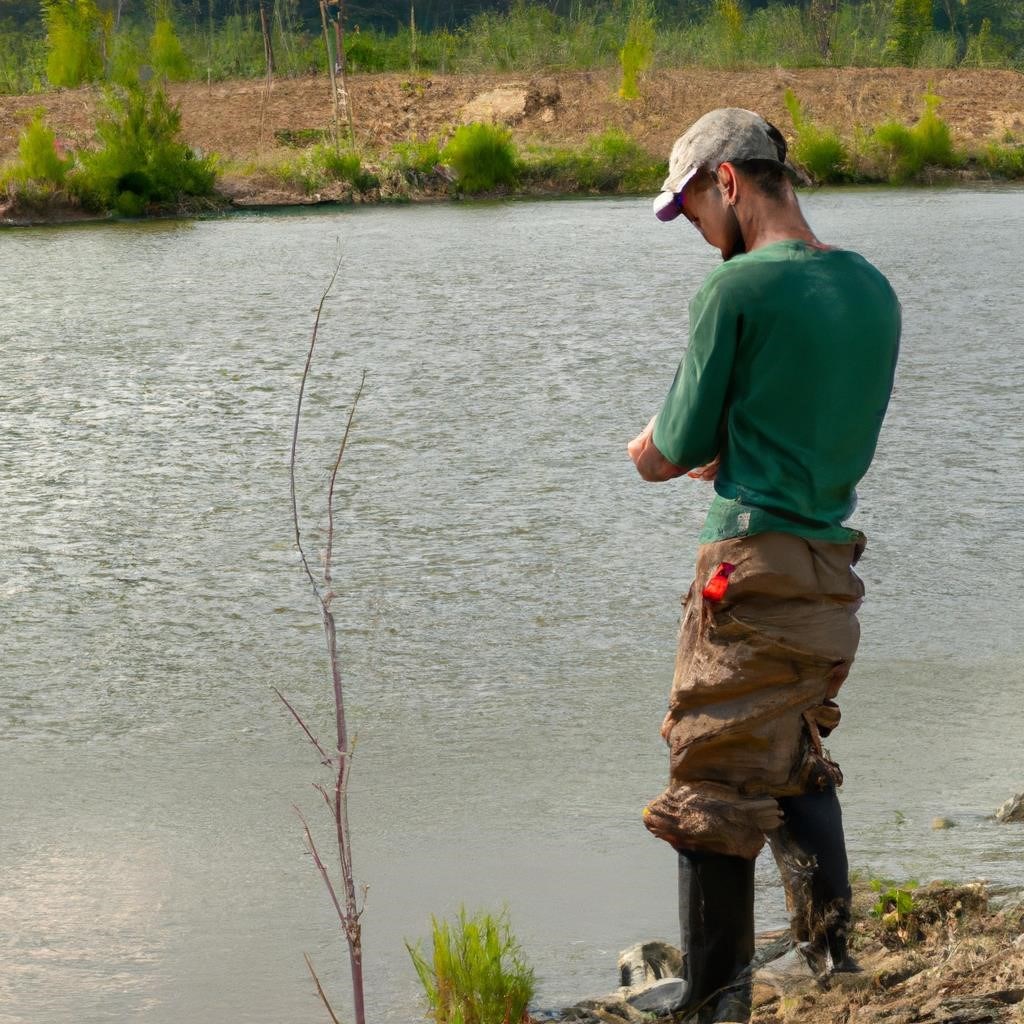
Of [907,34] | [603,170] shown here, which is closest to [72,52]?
[603,170]

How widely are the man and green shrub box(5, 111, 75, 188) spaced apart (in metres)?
18.7

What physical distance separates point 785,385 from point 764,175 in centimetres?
30

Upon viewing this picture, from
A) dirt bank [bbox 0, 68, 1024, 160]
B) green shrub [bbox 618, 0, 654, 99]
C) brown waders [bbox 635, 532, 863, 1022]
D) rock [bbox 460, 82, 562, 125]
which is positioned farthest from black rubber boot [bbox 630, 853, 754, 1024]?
green shrub [bbox 618, 0, 654, 99]

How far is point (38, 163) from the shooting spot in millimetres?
19844

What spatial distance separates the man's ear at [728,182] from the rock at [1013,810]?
153 centimetres

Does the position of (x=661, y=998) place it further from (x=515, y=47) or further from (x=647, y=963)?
(x=515, y=47)

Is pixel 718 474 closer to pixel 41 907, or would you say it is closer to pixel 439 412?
pixel 41 907

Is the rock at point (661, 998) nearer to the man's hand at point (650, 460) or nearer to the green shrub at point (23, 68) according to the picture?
the man's hand at point (650, 460)

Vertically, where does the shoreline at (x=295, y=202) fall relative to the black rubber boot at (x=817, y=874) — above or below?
above

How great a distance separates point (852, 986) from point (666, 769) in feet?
3.95

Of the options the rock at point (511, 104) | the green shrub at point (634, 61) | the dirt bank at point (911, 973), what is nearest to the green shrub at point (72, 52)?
the rock at point (511, 104)

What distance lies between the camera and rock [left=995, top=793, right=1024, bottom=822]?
10.8 feet

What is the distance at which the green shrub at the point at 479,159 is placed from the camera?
22516mm

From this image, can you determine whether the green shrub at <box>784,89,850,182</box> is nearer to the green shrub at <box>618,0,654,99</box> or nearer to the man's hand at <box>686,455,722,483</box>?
the green shrub at <box>618,0,654,99</box>
